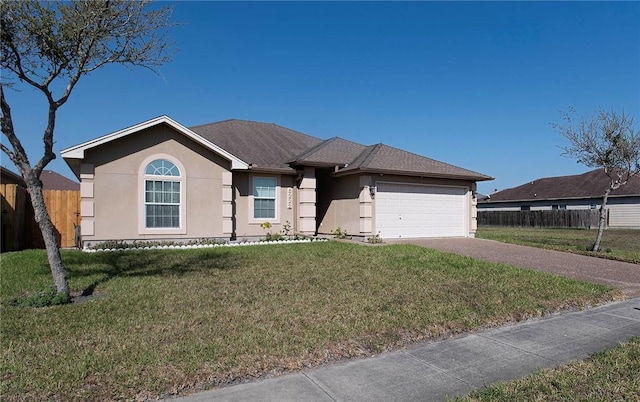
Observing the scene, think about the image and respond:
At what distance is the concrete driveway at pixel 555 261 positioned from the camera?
9703mm

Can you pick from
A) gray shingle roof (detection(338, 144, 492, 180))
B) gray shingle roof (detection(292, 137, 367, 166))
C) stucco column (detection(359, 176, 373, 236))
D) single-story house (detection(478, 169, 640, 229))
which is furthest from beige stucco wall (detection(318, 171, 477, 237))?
single-story house (detection(478, 169, 640, 229))

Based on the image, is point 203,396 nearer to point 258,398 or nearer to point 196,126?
point 258,398

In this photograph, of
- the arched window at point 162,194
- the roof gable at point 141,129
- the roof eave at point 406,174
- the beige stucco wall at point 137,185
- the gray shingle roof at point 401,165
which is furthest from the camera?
the gray shingle roof at point 401,165

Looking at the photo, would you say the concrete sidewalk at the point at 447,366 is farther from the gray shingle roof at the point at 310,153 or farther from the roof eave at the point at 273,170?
the roof eave at the point at 273,170

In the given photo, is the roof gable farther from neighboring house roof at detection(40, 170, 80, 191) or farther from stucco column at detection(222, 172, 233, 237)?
neighboring house roof at detection(40, 170, 80, 191)

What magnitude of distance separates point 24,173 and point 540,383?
8.17m

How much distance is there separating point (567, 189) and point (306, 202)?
32167mm

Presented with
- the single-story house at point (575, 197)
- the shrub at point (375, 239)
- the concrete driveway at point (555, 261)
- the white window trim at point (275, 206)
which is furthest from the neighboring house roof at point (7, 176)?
the single-story house at point (575, 197)

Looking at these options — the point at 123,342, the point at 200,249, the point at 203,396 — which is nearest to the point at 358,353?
the point at 203,396

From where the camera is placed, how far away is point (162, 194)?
1435 centimetres

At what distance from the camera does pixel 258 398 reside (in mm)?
3801

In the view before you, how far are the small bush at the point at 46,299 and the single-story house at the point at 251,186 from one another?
278 inches

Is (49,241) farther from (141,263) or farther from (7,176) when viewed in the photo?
(7,176)

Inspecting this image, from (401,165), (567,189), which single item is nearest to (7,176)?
(401,165)
